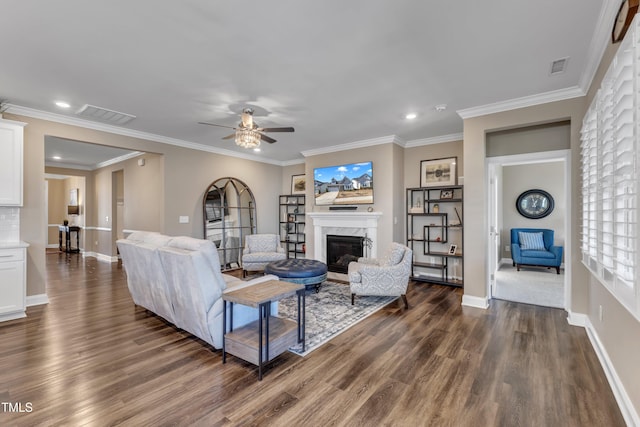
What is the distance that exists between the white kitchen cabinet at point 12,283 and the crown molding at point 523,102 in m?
5.97

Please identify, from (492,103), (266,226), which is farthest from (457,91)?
(266,226)

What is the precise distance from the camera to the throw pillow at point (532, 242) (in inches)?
256

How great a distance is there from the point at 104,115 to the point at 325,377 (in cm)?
450

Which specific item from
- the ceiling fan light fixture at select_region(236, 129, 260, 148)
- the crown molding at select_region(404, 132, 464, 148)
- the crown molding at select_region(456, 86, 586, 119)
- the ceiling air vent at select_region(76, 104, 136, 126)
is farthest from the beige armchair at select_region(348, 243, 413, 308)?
the ceiling air vent at select_region(76, 104, 136, 126)

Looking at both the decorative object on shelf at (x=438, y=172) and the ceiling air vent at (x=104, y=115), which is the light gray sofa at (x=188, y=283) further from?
the decorative object on shelf at (x=438, y=172)

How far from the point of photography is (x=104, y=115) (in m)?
4.12

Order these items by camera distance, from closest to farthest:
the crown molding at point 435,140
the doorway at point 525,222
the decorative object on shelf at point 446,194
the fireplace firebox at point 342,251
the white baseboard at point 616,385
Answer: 1. the white baseboard at point 616,385
2. the doorway at point 525,222
3. the crown molding at point 435,140
4. the decorative object on shelf at point 446,194
5. the fireplace firebox at point 342,251

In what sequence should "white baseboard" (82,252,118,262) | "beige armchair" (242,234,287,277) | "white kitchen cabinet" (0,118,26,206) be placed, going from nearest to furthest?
"white kitchen cabinet" (0,118,26,206) → "beige armchair" (242,234,287,277) → "white baseboard" (82,252,118,262)

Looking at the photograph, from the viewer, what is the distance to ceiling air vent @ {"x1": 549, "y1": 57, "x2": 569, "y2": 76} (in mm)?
2734

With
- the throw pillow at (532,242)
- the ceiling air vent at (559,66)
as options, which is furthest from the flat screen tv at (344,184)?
the throw pillow at (532,242)

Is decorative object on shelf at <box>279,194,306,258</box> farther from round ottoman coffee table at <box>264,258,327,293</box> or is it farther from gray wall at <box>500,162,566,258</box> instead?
gray wall at <box>500,162,566,258</box>

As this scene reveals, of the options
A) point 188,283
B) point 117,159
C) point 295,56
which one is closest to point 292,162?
point 117,159

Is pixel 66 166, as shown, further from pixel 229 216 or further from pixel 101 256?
pixel 229 216

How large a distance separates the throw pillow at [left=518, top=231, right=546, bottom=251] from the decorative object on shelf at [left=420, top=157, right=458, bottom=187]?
9.18ft
